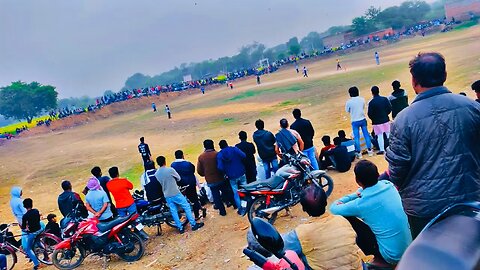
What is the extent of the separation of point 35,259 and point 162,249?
2.64 m

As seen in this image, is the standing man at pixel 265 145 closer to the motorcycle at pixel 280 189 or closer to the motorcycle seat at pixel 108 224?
the motorcycle at pixel 280 189

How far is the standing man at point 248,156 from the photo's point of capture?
25.7ft

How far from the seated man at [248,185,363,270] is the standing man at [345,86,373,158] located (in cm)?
574

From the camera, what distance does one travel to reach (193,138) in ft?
64.2

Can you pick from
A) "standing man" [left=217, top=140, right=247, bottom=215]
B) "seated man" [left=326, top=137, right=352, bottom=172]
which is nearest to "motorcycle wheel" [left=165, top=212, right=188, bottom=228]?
"standing man" [left=217, top=140, right=247, bottom=215]

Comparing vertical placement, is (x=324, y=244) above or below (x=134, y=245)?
above

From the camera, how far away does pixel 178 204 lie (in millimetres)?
7379

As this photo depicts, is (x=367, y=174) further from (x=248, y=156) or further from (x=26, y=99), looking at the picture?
(x=26, y=99)

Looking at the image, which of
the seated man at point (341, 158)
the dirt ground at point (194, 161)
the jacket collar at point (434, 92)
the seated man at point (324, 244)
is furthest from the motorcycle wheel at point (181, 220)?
the jacket collar at point (434, 92)

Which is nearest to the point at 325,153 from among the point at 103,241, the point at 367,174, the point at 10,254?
the point at 103,241

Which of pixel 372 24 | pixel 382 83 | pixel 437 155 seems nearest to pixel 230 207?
pixel 437 155

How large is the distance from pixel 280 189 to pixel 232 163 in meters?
1.27

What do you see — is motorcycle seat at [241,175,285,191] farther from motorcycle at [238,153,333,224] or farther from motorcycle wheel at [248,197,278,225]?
motorcycle wheel at [248,197,278,225]

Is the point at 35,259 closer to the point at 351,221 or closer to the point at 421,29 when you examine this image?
the point at 351,221
